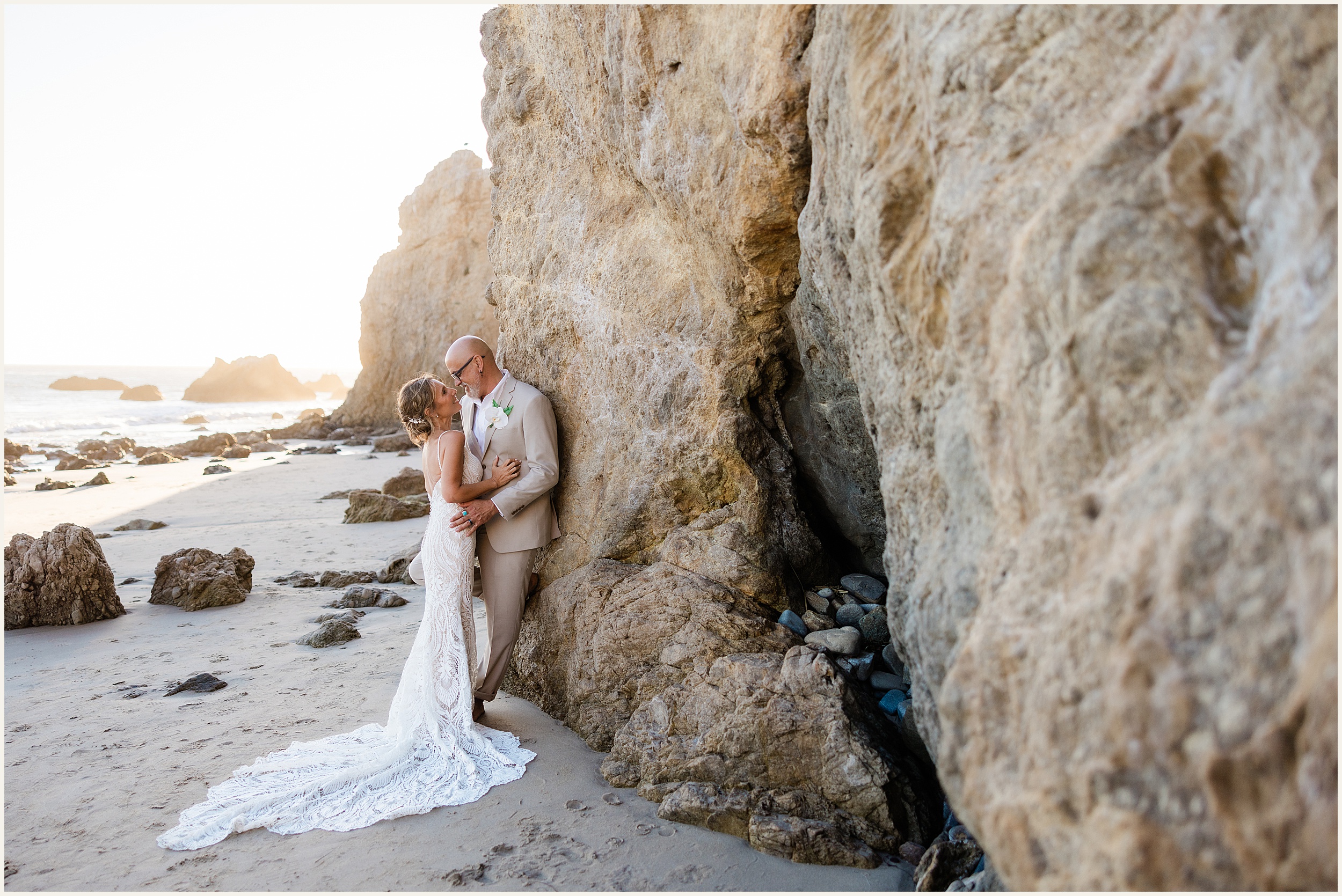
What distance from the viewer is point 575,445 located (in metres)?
4.84

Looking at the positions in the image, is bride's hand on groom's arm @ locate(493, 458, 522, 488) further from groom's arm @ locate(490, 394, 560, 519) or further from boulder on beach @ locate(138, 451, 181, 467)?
boulder on beach @ locate(138, 451, 181, 467)

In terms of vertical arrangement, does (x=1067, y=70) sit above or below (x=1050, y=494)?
above

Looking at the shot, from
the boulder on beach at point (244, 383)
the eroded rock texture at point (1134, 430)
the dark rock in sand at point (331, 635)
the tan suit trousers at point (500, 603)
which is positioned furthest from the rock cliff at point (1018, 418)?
the boulder on beach at point (244, 383)

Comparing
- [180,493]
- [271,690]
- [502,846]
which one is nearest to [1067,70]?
[502,846]

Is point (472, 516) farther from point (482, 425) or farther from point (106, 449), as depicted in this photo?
point (106, 449)

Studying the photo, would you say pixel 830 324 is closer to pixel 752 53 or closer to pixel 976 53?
pixel 752 53

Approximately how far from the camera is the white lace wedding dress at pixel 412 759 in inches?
138

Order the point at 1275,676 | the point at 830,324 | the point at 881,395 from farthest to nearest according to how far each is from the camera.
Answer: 1. the point at 830,324
2. the point at 881,395
3. the point at 1275,676

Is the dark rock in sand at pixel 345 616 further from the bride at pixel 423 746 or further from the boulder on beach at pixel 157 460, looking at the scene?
the boulder on beach at pixel 157 460

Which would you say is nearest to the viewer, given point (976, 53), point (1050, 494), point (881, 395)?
point (1050, 494)

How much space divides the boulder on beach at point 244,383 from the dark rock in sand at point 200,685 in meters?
53.1

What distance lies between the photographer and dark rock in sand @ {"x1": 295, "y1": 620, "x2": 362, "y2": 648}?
19.2 feet

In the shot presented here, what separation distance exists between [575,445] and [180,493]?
11182mm

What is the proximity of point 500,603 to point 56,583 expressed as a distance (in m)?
4.11
